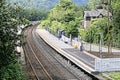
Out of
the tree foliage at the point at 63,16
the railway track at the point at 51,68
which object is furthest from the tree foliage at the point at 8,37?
the tree foliage at the point at 63,16

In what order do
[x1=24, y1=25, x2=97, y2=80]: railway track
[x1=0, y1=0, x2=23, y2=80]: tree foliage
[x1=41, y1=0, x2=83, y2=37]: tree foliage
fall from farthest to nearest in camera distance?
[x1=41, y1=0, x2=83, y2=37]: tree foliage, [x1=24, y1=25, x2=97, y2=80]: railway track, [x1=0, y1=0, x2=23, y2=80]: tree foliage

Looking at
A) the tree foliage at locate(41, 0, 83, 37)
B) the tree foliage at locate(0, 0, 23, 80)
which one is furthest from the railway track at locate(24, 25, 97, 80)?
the tree foliage at locate(41, 0, 83, 37)

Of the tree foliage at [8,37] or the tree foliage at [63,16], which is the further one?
the tree foliage at [63,16]

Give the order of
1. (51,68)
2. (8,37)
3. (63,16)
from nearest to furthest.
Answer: (8,37)
(51,68)
(63,16)

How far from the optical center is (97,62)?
30.3 meters

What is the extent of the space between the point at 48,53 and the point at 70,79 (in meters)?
19.4

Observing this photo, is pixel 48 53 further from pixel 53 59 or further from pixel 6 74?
pixel 6 74

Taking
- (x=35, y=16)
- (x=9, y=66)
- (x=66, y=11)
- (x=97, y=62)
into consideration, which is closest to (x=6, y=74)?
(x=9, y=66)

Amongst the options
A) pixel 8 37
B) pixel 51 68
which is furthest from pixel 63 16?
pixel 8 37

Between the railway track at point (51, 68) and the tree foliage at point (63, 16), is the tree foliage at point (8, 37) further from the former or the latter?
the tree foliage at point (63, 16)

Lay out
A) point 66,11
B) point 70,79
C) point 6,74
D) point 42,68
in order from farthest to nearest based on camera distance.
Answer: point 66,11, point 42,68, point 70,79, point 6,74

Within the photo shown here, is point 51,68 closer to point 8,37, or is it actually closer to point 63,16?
point 8,37

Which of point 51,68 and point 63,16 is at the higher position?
point 63,16

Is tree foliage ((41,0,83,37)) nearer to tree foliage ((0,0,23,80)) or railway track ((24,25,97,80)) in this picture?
railway track ((24,25,97,80))
